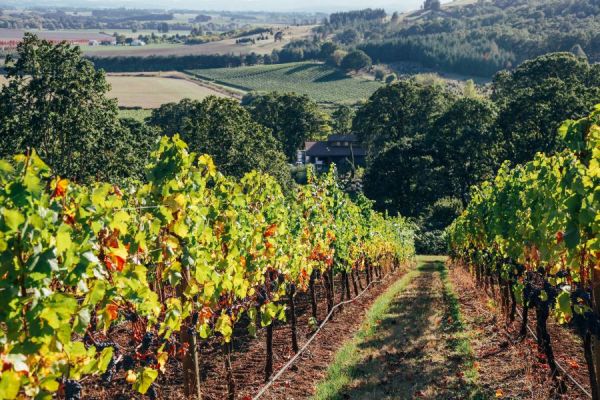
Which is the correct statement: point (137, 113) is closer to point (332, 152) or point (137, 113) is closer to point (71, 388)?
point (332, 152)

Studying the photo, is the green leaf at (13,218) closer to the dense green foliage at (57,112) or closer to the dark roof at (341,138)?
the dense green foliage at (57,112)

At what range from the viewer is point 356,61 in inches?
6107

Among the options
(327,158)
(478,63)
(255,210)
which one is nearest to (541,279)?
(255,210)

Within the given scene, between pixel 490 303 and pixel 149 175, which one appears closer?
pixel 149 175

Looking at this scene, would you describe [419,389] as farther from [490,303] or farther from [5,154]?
[5,154]

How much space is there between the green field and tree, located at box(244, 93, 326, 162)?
4228 centimetres

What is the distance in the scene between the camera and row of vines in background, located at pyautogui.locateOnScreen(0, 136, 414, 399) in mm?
4398

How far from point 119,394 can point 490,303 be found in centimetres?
1283

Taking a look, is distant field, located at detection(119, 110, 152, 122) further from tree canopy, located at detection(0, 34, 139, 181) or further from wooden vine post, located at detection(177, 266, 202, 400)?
wooden vine post, located at detection(177, 266, 202, 400)

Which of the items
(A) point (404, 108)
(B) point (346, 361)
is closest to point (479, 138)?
(A) point (404, 108)

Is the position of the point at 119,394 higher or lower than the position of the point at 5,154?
lower

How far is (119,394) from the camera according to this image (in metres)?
10.8

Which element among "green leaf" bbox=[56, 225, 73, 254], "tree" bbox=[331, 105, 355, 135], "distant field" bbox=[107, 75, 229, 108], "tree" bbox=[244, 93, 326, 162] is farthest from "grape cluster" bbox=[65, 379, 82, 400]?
"distant field" bbox=[107, 75, 229, 108]

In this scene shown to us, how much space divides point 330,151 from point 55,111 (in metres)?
59.6
